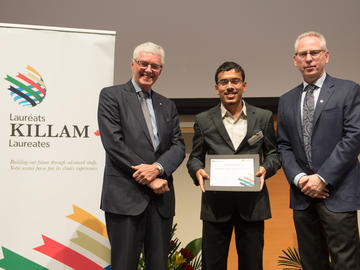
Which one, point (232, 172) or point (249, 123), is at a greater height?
point (249, 123)

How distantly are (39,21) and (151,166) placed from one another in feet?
9.61

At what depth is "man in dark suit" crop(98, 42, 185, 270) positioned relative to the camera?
2.13 m

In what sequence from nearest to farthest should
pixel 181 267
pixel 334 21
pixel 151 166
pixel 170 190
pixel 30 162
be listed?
pixel 151 166
pixel 170 190
pixel 30 162
pixel 181 267
pixel 334 21

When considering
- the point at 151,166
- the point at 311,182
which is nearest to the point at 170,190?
the point at 151,166

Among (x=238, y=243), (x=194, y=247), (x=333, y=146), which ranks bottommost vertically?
(x=194, y=247)

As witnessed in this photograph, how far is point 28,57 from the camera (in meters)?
2.75

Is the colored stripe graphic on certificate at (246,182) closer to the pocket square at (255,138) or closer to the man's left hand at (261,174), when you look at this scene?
the man's left hand at (261,174)

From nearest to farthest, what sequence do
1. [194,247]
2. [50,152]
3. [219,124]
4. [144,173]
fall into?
[144,173], [219,124], [50,152], [194,247]

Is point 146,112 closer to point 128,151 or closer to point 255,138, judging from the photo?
point 128,151

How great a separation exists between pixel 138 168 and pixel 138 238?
15.9 inches

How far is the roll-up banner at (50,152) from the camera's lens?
8.77 feet

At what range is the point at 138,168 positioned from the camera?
211cm

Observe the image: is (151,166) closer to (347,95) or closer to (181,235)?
(347,95)

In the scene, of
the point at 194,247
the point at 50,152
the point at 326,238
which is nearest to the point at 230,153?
the point at 326,238
